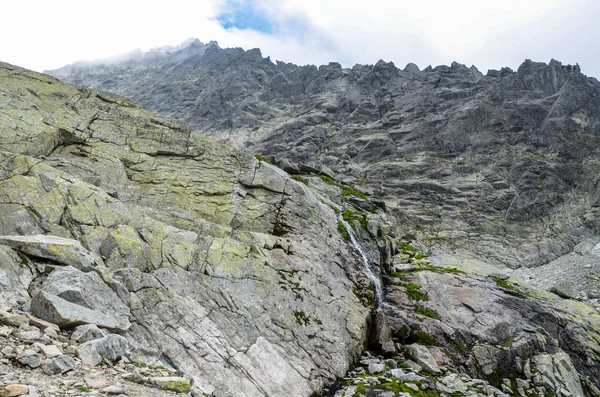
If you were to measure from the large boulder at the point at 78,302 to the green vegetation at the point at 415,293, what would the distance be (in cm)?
2803

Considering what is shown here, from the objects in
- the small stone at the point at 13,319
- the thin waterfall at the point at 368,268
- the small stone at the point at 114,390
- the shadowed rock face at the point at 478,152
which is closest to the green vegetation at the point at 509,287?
the thin waterfall at the point at 368,268

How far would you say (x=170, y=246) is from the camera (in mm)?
23047

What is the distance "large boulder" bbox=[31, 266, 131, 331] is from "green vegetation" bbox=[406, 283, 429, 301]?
28029 millimetres

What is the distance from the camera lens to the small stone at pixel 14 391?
803 cm

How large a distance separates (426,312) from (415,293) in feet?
9.33

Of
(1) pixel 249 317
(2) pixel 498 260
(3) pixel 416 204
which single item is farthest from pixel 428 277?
(3) pixel 416 204

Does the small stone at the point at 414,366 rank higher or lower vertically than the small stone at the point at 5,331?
lower

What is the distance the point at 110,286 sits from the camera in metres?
17.4

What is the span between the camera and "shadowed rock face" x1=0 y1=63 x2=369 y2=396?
1691 centimetres

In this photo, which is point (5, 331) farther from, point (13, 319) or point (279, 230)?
point (279, 230)

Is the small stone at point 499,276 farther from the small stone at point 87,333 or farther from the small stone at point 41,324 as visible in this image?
the small stone at point 41,324

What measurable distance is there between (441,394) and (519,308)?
17197 mm

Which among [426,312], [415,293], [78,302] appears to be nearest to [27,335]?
[78,302]

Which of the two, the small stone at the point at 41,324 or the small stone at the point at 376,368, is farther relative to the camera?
the small stone at the point at 376,368
